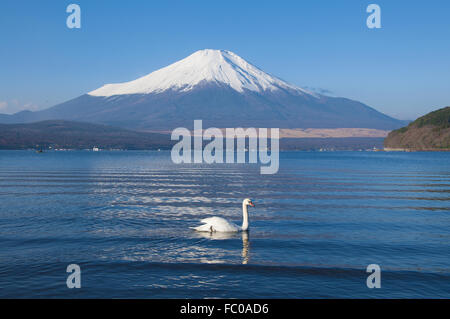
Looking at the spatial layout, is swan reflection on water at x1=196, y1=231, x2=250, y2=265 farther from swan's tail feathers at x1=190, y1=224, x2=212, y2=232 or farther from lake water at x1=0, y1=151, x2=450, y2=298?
swan's tail feathers at x1=190, y1=224, x2=212, y2=232

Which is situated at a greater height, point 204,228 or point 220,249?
point 204,228

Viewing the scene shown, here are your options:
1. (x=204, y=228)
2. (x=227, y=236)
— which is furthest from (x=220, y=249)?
(x=204, y=228)

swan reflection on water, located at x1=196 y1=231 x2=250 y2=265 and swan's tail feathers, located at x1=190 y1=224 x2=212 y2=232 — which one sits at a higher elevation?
swan's tail feathers, located at x1=190 y1=224 x2=212 y2=232

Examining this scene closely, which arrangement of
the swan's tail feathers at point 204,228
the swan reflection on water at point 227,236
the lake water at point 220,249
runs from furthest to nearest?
the swan's tail feathers at point 204,228 < the swan reflection on water at point 227,236 < the lake water at point 220,249

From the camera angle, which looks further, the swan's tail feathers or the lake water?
the swan's tail feathers

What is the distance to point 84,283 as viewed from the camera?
1474 cm

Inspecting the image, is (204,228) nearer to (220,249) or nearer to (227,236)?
(227,236)

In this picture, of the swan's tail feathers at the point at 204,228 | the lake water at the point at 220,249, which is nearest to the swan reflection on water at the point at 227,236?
the lake water at the point at 220,249

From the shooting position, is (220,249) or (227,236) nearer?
(220,249)

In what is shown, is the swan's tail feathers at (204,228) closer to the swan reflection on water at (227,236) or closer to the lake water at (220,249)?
the swan reflection on water at (227,236)

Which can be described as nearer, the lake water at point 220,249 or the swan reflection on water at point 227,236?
the lake water at point 220,249

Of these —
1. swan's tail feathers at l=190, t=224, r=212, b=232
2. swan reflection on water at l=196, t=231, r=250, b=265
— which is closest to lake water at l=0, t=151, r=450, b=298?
swan reflection on water at l=196, t=231, r=250, b=265

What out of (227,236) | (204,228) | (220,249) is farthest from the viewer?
(204,228)
